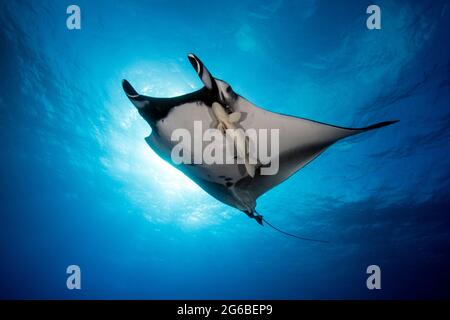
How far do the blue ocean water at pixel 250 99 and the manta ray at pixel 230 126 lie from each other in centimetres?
429

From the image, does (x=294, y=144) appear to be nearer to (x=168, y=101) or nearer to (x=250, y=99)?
(x=168, y=101)

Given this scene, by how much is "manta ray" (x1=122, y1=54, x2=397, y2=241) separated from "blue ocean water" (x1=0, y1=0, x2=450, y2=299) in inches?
169

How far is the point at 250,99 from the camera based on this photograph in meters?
7.97

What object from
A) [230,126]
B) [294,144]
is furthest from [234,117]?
[294,144]

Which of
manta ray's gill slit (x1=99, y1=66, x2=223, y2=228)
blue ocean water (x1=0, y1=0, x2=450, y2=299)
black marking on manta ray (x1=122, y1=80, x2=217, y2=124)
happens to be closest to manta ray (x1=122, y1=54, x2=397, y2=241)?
black marking on manta ray (x1=122, y1=80, x2=217, y2=124)

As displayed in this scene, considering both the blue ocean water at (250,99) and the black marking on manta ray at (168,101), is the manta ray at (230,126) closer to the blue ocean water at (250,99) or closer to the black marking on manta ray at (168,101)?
the black marking on manta ray at (168,101)

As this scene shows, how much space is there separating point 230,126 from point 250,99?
17.8ft

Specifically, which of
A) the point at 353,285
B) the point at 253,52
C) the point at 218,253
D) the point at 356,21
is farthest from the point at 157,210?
the point at 353,285

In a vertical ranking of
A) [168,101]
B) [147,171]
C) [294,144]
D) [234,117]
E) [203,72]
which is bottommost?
[294,144]

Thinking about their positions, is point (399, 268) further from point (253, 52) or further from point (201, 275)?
point (253, 52)

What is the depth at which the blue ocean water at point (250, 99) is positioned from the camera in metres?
6.47

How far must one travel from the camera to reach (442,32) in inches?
253

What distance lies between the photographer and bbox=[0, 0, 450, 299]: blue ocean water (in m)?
6.47

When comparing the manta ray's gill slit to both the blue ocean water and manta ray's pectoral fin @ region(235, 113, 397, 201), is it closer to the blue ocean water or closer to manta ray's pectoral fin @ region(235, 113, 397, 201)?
the blue ocean water
